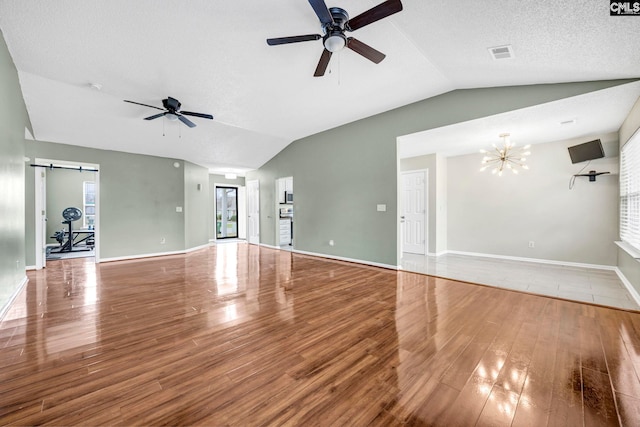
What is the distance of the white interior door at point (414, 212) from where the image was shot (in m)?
6.53

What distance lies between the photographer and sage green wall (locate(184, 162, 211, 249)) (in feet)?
24.0

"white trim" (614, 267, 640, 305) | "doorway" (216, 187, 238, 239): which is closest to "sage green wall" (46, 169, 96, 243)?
"doorway" (216, 187, 238, 239)

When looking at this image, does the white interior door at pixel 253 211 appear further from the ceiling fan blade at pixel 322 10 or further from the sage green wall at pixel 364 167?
the ceiling fan blade at pixel 322 10

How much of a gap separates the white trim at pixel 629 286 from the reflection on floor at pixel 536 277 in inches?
1.5

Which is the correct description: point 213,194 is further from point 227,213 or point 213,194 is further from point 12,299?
point 12,299

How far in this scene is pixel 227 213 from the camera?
1048cm

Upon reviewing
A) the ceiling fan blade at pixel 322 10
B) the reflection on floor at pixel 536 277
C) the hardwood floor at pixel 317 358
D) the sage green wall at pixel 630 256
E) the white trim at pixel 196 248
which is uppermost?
the ceiling fan blade at pixel 322 10

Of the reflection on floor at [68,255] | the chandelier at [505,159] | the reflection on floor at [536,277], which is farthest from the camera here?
the reflection on floor at [68,255]

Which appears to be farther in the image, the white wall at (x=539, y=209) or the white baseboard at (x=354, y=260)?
the white baseboard at (x=354, y=260)

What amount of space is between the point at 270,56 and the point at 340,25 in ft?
3.95

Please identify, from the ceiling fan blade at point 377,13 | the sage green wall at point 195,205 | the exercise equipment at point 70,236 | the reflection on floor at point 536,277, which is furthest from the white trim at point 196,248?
the ceiling fan blade at point 377,13

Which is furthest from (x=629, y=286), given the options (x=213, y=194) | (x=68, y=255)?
(x=68, y=255)

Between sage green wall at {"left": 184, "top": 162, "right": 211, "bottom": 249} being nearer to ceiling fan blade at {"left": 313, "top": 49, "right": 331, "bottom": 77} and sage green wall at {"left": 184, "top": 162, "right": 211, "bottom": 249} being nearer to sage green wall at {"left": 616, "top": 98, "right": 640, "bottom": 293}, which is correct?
ceiling fan blade at {"left": 313, "top": 49, "right": 331, "bottom": 77}

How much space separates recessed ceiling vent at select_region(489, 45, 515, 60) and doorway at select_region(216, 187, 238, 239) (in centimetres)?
936
